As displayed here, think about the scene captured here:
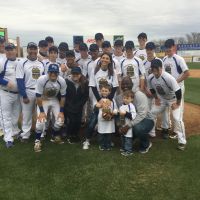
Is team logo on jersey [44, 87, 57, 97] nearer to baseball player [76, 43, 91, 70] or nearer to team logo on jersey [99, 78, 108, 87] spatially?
team logo on jersey [99, 78, 108, 87]

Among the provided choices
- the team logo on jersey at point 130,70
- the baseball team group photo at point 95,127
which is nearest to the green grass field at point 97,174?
the baseball team group photo at point 95,127

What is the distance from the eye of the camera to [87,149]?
239 inches

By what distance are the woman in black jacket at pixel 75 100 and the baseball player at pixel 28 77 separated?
2.26 ft

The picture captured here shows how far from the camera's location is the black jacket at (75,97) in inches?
254

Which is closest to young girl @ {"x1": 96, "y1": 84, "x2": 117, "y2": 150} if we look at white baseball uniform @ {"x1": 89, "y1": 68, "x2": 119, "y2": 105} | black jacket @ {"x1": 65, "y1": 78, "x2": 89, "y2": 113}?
white baseball uniform @ {"x1": 89, "y1": 68, "x2": 119, "y2": 105}

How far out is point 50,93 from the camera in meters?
6.25

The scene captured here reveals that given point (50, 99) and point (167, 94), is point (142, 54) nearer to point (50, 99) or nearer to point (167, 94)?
point (167, 94)

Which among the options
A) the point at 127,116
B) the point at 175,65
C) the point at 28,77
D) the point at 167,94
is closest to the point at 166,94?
the point at 167,94

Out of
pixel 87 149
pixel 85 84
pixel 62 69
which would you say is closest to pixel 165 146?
pixel 87 149

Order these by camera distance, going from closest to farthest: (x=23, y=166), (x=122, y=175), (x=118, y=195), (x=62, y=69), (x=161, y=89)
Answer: (x=118, y=195)
(x=122, y=175)
(x=23, y=166)
(x=161, y=89)
(x=62, y=69)

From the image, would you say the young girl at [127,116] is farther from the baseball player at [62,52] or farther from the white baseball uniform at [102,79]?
the baseball player at [62,52]

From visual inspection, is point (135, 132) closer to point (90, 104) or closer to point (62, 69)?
point (90, 104)

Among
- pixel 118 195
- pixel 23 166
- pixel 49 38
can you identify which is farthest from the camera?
pixel 49 38

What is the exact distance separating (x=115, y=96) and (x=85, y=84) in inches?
27.1
